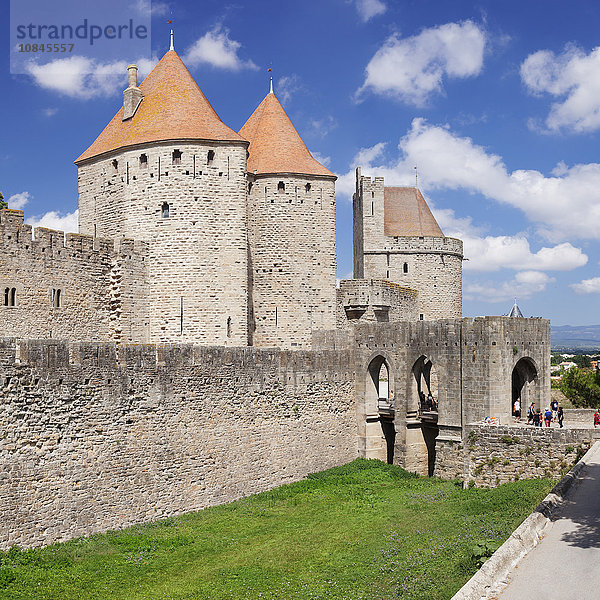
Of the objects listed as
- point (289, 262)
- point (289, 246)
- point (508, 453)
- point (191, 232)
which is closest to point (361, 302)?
point (289, 262)

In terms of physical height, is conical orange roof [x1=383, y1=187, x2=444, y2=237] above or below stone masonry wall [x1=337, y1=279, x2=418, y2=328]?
above

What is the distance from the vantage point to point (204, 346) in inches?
727

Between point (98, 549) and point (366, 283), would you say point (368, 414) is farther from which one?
point (98, 549)

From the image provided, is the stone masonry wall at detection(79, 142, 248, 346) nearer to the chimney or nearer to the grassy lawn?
the chimney

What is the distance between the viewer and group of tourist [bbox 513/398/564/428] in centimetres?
2238

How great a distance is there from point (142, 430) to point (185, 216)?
9341mm

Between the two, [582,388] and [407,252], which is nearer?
[407,252]

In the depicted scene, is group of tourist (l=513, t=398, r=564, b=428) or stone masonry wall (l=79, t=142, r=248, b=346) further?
stone masonry wall (l=79, t=142, r=248, b=346)

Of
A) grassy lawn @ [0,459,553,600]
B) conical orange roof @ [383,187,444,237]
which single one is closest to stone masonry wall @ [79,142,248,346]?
grassy lawn @ [0,459,553,600]

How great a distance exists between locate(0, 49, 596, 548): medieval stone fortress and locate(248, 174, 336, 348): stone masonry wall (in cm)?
6

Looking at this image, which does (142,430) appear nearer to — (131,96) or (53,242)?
(53,242)

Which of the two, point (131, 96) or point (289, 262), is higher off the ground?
point (131, 96)

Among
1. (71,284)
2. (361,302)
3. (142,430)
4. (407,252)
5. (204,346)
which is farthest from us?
(407,252)

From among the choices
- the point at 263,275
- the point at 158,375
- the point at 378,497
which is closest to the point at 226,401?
the point at 158,375
